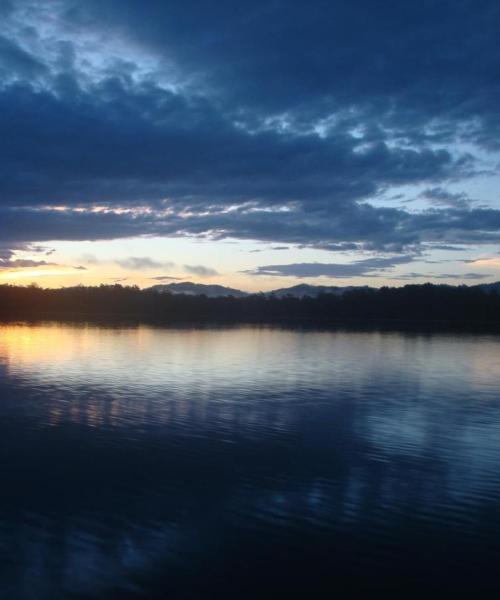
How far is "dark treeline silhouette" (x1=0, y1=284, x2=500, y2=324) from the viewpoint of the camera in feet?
351

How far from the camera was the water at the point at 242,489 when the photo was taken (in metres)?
7.23

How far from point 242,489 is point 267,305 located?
389 ft

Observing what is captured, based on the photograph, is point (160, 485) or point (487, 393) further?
point (487, 393)

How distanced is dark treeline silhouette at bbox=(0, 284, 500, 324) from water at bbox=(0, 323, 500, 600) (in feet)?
273

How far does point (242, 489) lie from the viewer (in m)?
10.1

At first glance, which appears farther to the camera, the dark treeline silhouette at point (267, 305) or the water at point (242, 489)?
the dark treeline silhouette at point (267, 305)

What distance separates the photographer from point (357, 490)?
33.2 ft

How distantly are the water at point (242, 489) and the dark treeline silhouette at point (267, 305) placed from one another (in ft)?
273

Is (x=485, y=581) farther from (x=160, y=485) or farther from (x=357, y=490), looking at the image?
(x=160, y=485)

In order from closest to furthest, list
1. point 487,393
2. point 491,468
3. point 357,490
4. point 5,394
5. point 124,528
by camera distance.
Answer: point 124,528, point 357,490, point 491,468, point 5,394, point 487,393

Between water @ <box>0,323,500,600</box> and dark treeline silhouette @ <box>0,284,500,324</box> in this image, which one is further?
dark treeline silhouette @ <box>0,284,500,324</box>

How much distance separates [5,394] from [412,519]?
13770mm

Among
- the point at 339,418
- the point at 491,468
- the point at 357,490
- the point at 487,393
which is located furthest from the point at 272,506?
the point at 487,393

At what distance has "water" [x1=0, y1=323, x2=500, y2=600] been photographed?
7.23 m
